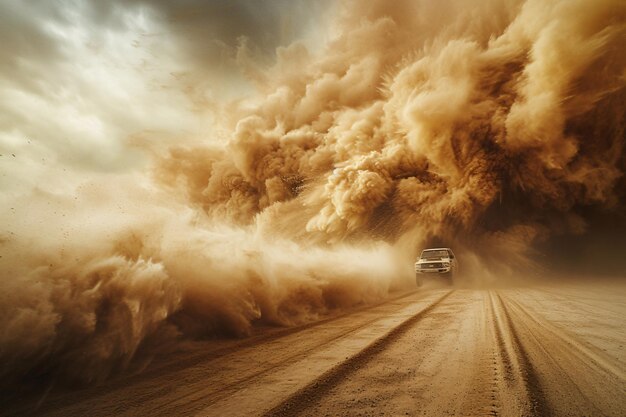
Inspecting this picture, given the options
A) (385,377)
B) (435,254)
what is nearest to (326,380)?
(385,377)

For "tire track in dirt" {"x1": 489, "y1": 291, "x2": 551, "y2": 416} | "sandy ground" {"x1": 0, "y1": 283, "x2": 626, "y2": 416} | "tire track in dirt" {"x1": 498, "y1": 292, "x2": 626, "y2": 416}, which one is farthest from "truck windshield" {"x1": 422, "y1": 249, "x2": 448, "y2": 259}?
"tire track in dirt" {"x1": 489, "y1": 291, "x2": 551, "y2": 416}

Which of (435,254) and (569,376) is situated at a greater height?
(435,254)

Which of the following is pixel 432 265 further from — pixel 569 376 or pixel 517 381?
pixel 517 381

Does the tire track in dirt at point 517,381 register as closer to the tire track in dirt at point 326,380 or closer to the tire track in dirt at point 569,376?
the tire track in dirt at point 569,376

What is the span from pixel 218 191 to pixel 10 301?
28.9 metres

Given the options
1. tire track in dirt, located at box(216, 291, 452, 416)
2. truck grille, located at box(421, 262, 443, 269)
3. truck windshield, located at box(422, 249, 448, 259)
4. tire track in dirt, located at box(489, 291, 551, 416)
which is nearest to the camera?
tire track in dirt, located at box(489, 291, 551, 416)

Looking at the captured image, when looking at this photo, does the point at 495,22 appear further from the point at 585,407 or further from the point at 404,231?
the point at 585,407

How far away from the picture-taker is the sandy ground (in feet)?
8.46

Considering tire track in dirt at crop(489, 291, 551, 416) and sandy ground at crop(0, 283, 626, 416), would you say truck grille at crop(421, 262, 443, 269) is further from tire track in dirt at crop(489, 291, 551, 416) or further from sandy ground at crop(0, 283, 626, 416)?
tire track in dirt at crop(489, 291, 551, 416)

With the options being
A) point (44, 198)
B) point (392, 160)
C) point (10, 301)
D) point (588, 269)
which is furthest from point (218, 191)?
point (588, 269)

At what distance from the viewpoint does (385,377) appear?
3.18 metres

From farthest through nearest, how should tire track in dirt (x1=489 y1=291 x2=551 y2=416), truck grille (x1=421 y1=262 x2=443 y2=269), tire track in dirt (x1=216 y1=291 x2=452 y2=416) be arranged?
truck grille (x1=421 y1=262 x2=443 y2=269)
tire track in dirt (x1=216 y1=291 x2=452 y2=416)
tire track in dirt (x1=489 y1=291 x2=551 y2=416)

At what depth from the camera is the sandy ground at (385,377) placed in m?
2.58

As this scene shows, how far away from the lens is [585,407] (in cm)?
246
